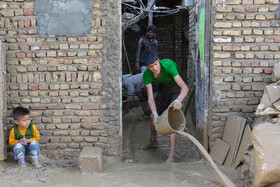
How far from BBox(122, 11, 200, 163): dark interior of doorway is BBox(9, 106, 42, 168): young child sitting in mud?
4.00 ft

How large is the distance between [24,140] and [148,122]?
9.60 feet

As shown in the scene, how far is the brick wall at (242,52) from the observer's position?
344cm

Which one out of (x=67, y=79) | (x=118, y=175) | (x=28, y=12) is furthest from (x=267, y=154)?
(x=28, y=12)

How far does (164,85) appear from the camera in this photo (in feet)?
14.0

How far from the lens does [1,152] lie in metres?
3.37

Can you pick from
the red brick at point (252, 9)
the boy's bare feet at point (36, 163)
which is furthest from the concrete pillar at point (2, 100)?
Result: the red brick at point (252, 9)

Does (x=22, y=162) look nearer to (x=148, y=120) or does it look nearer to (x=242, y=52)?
(x=242, y=52)

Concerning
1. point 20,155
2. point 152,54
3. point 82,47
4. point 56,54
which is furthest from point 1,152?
point 152,54

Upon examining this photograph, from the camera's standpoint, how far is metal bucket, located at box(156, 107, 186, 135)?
121 inches

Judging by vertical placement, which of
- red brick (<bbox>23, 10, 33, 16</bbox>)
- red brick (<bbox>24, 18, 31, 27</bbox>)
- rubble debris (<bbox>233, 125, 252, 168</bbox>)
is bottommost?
rubble debris (<bbox>233, 125, 252, 168</bbox>)

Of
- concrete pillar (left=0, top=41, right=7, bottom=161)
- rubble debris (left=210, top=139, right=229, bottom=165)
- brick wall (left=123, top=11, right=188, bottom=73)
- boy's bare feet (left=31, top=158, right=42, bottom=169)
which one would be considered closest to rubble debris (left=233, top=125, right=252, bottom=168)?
rubble debris (left=210, top=139, right=229, bottom=165)

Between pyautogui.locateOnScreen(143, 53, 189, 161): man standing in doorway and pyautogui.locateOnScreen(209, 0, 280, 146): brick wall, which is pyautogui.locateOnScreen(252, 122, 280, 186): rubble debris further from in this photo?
pyautogui.locateOnScreen(209, 0, 280, 146): brick wall

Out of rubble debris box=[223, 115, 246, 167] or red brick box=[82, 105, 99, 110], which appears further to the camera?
red brick box=[82, 105, 99, 110]

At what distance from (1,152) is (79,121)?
3.10 ft
